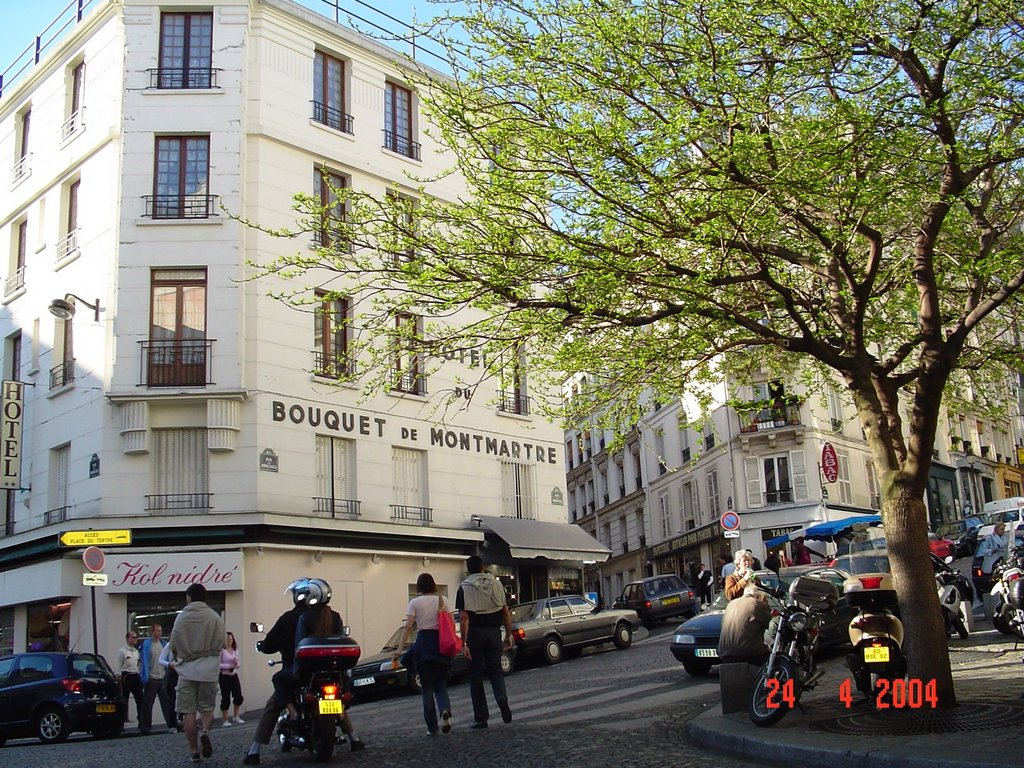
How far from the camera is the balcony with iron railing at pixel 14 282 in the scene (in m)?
29.3

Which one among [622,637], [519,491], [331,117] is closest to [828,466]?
[519,491]

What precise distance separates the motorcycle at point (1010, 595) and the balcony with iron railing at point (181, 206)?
19.0 metres

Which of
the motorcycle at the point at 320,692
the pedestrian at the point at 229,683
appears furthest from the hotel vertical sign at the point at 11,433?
the motorcycle at the point at 320,692

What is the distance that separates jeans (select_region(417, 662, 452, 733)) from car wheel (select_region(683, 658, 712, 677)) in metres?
5.86

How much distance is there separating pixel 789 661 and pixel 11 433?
22.9 metres

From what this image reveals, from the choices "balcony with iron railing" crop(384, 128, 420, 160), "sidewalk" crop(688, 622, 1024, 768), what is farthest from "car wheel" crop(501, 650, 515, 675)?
"balcony with iron railing" crop(384, 128, 420, 160)

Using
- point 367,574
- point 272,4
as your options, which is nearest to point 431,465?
point 367,574

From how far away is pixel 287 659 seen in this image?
397 inches

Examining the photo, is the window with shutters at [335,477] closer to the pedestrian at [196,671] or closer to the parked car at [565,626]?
the parked car at [565,626]

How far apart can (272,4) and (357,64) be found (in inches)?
114

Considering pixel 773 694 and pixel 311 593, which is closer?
pixel 773 694

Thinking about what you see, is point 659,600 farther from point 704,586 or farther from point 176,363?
point 176,363

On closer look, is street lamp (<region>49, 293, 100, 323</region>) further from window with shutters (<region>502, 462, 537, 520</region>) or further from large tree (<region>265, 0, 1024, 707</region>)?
large tree (<region>265, 0, 1024, 707</region>)

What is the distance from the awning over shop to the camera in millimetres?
29016
